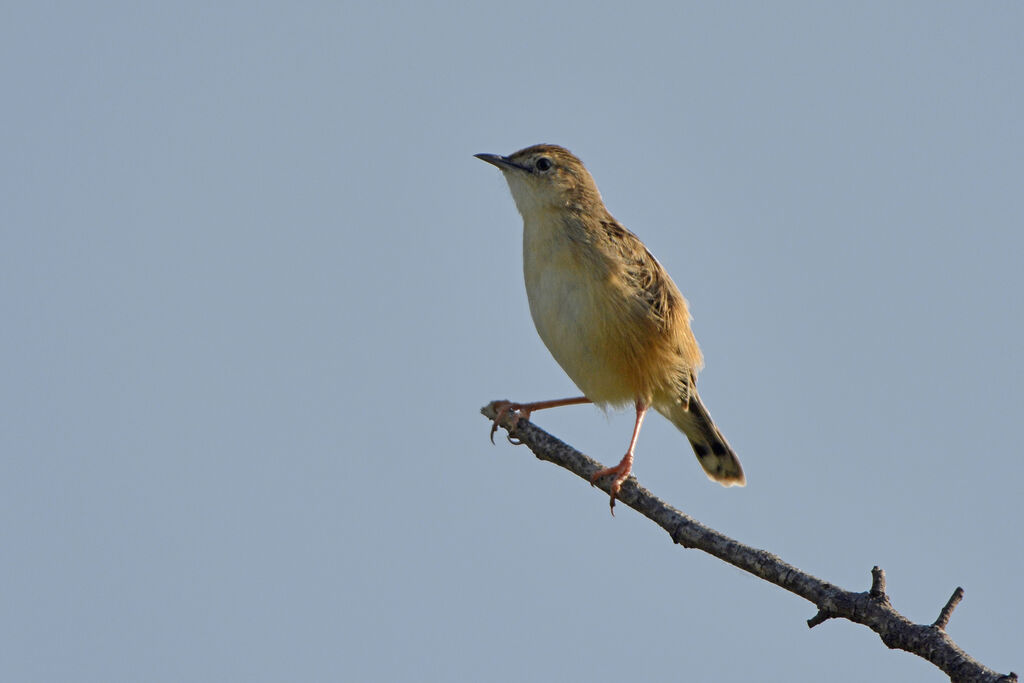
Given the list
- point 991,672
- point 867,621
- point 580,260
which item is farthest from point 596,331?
point 991,672

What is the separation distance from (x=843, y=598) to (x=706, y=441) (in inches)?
175

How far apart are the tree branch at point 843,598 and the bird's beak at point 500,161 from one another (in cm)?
372

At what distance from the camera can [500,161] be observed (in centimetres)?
962

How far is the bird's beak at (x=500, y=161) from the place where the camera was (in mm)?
9562

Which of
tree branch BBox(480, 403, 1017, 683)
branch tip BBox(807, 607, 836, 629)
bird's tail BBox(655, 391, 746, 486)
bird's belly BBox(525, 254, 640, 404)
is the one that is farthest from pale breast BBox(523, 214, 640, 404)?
branch tip BBox(807, 607, 836, 629)

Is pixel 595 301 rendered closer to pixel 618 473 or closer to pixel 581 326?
pixel 581 326

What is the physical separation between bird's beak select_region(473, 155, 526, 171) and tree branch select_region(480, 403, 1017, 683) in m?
3.72

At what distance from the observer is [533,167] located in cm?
945

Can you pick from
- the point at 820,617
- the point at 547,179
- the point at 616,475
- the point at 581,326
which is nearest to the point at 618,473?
the point at 616,475

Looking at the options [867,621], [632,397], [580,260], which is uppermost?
[580,260]

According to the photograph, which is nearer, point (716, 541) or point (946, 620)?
point (946, 620)

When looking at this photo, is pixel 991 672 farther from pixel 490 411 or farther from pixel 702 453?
pixel 702 453

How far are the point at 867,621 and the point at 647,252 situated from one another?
4.18 metres

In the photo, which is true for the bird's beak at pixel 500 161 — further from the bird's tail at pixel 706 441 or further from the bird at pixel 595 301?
the bird's tail at pixel 706 441
